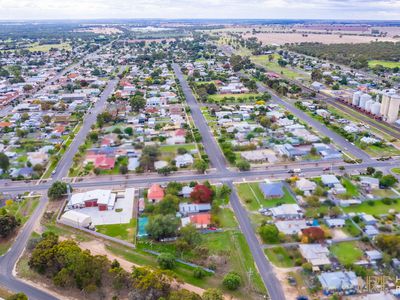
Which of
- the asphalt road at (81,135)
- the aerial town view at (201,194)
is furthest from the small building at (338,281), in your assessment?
the asphalt road at (81,135)

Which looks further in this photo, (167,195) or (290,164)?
(290,164)

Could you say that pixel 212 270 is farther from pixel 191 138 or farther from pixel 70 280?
pixel 191 138

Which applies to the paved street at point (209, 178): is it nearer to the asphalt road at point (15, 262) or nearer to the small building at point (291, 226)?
the asphalt road at point (15, 262)

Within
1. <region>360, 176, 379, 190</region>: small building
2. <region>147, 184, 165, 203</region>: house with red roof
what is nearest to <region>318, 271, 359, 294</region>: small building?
<region>360, 176, 379, 190</region>: small building

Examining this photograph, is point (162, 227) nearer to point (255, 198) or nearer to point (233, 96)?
point (255, 198)

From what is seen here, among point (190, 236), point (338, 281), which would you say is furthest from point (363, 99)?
point (190, 236)

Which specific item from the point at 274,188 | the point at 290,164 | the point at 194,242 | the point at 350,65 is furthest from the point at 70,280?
the point at 350,65

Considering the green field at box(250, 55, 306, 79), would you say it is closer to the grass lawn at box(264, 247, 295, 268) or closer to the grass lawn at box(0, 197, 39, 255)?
the grass lawn at box(264, 247, 295, 268)
